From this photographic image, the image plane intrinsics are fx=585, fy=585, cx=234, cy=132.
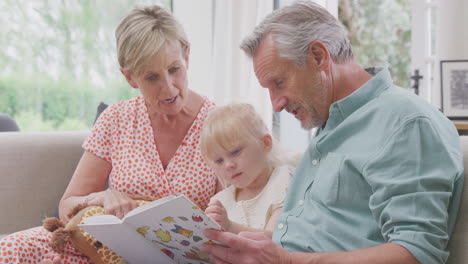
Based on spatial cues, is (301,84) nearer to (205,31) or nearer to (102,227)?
(102,227)

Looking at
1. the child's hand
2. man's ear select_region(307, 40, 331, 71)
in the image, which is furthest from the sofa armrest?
man's ear select_region(307, 40, 331, 71)

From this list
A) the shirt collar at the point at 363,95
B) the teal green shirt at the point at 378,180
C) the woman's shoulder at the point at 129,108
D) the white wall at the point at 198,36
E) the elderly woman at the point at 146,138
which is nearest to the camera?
the teal green shirt at the point at 378,180

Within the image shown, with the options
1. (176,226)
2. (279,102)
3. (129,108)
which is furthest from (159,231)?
(129,108)

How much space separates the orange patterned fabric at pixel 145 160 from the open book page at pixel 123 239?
43cm

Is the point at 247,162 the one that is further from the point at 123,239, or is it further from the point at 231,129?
the point at 123,239

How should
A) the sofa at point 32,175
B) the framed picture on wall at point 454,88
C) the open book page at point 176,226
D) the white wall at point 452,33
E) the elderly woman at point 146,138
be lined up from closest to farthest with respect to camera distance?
the open book page at point 176,226 < the elderly woman at point 146,138 < the sofa at point 32,175 < the framed picture on wall at point 454,88 < the white wall at point 452,33

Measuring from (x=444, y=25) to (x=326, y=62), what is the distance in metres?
2.51

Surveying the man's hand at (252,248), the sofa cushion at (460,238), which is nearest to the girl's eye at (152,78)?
the man's hand at (252,248)

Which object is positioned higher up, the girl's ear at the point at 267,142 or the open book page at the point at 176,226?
the girl's ear at the point at 267,142

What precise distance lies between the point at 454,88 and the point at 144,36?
82.3 inches

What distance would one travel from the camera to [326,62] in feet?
4.61

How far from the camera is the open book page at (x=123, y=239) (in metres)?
1.39

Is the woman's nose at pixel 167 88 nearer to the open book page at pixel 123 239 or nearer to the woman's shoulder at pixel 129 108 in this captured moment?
the woman's shoulder at pixel 129 108

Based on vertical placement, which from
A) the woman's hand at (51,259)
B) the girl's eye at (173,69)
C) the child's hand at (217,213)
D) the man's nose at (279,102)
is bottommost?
the woman's hand at (51,259)
